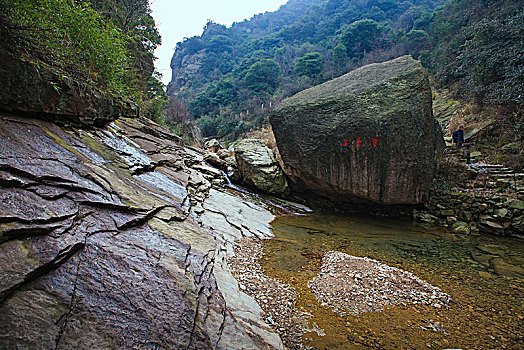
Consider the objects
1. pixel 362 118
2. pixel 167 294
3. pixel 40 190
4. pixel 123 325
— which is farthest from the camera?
pixel 362 118

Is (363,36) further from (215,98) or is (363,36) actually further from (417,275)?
(417,275)

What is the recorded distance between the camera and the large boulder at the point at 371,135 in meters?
6.82

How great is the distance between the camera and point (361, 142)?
714cm

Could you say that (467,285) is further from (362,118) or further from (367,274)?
(362,118)

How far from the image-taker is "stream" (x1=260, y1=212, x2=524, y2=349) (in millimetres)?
2625

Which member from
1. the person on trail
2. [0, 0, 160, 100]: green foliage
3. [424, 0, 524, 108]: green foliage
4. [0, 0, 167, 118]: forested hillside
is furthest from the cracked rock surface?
[424, 0, 524, 108]: green foliage

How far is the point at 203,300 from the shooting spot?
2.36m

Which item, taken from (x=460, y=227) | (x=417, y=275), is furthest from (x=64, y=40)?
(x=460, y=227)

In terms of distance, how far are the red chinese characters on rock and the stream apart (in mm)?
2523

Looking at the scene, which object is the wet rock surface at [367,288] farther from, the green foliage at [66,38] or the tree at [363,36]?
the tree at [363,36]

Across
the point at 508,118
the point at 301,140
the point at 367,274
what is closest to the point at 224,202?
the point at 301,140

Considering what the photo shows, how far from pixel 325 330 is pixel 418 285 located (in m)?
2.07

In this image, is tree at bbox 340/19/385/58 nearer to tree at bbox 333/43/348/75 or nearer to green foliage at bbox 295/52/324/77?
tree at bbox 333/43/348/75

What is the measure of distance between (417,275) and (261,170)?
6505 millimetres
